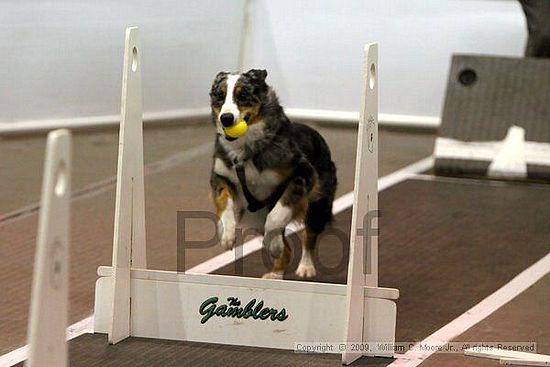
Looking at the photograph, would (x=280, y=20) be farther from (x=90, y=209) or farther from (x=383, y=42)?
(x=90, y=209)

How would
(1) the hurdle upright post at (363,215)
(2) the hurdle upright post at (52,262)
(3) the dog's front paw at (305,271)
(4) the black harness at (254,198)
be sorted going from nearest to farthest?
(2) the hurdle upright post at (52,262)
(1) the hurdle upright post at (363,215)
(4) the black harness at (254,198)
(3) the dog's front paw at (305,271)

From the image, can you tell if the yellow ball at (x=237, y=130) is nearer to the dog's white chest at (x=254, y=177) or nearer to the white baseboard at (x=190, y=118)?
the dog's white chest at (x=254, y=177)

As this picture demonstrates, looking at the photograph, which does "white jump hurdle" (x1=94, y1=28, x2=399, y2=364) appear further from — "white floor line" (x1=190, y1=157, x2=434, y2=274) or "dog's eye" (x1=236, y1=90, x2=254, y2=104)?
"white floor line" (x1=190, y1=157, x2=434, y2=274)

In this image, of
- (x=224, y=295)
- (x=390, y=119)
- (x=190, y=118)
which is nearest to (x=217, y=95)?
(x=224, y=295)

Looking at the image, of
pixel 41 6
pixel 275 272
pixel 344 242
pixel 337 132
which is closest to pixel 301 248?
pixel 344 242

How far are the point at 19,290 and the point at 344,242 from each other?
5.68 feet

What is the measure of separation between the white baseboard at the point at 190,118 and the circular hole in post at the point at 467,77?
5.05 feet

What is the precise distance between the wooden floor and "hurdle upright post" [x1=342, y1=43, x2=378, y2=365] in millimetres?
180

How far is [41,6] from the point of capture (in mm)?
8070

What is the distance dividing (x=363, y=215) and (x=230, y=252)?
1.73 metres

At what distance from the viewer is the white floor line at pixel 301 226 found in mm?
5711

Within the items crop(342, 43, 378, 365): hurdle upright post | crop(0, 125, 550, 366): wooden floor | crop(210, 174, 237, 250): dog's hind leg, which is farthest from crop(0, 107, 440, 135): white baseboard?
crop(342, 43, 378, 365): hurdle upright post

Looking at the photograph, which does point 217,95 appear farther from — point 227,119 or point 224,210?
point 224,210

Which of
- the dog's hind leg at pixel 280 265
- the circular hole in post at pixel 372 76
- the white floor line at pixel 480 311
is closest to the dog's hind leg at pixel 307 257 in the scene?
the dog's hind leg at pixel 280 265
